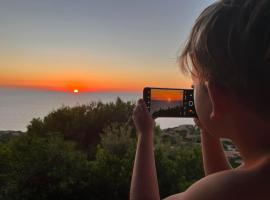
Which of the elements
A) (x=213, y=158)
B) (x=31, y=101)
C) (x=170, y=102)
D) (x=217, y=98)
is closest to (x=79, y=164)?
(x=31, y=101)

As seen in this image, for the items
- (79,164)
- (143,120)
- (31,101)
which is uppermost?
(31,101)

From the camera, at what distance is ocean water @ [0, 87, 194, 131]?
66.9 inches

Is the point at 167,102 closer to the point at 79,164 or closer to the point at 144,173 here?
the point at 144,173

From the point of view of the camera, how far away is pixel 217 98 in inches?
17.1

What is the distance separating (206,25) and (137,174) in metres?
0.26

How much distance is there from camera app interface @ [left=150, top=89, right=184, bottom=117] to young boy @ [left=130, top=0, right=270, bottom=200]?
297mm

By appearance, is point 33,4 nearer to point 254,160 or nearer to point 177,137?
point 177,137

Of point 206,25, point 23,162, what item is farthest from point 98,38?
point 206,25

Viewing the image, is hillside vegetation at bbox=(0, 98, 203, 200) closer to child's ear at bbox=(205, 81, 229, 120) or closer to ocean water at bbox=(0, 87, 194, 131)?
ocean water at bbox=(0, 87, 194, 131)

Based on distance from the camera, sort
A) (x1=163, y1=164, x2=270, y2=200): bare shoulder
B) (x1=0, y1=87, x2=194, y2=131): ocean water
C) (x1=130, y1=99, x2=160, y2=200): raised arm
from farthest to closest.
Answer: (x1=0, y1=87, x2=194, y2=131): ocean water < (x1=130, y1=99, x2=160, y2=200): raised arm < (x1=163, y1=164, x2=270, y2=200): bare shoulder

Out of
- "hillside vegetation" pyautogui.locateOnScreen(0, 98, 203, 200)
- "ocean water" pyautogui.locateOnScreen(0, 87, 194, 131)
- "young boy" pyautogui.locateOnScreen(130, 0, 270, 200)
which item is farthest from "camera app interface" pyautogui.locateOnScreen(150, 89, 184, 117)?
"hillside vegetation" pyautogui.locateOnScreen(0, 98, 203, 200)

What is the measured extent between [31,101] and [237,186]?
1.43m

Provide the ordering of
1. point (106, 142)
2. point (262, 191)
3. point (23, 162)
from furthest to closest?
1. point (106, 142)
2. point (23, 162)
3. point (262, 191)

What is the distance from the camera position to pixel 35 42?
71.9 inches
